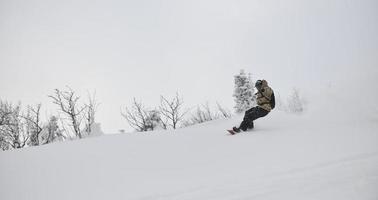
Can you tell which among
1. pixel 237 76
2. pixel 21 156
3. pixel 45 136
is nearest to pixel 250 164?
pixel 21 156

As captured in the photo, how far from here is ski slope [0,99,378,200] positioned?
3.93 metres

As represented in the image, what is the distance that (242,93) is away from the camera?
32812 millimetres

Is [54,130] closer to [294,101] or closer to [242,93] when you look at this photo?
[242,93]

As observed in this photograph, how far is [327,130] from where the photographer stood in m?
7.64

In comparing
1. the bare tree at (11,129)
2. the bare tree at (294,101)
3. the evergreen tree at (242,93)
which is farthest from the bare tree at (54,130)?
the bare tree at (294,101)

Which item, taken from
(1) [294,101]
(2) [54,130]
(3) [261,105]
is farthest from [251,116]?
(1) [294,101]

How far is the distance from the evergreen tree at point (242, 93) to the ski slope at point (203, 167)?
2433 centimetres

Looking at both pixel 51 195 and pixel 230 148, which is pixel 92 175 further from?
pixel 230 148

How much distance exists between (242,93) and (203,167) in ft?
92.5

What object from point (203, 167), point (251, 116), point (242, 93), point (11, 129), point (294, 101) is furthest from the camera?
point (294, 101)

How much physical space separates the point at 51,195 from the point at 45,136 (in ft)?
79.4

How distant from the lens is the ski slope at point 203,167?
3.93m

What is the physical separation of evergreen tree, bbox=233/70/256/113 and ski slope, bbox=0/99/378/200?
24333 mm

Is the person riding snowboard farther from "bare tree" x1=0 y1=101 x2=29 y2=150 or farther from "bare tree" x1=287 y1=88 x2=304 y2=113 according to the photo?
"bare tree" x1=287 y1=88 x2=304 y2=113
